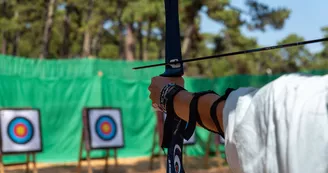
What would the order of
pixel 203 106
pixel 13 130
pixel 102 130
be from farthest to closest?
pixel 102 130
pixel 13 130
pixel 203 106

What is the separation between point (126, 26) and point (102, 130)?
13073 mm

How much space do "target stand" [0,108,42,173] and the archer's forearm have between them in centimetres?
466

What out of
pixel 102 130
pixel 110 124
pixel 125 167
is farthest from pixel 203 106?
pixel 125 167

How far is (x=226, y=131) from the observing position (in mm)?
945

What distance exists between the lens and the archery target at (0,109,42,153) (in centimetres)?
574

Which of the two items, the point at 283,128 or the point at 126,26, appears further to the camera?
the point at 126,26

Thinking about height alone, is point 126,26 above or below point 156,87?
above

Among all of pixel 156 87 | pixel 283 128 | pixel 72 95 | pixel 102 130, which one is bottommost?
pixel 102 130

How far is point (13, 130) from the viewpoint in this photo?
231 inches

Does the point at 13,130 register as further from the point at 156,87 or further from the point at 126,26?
the point at 126,26

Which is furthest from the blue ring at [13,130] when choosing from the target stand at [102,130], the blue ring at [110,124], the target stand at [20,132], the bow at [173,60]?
the bow at [173,60]

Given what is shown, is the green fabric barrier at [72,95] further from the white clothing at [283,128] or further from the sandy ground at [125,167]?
the white clothing at [283,128]

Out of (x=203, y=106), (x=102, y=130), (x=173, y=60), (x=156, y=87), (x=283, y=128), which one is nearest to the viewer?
(x=283, y=128)

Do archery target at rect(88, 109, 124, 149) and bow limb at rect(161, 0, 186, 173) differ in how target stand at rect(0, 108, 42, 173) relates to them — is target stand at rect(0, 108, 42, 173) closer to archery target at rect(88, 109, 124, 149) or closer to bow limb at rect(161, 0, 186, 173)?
archery target at rect(88, 109, 124, 149)
